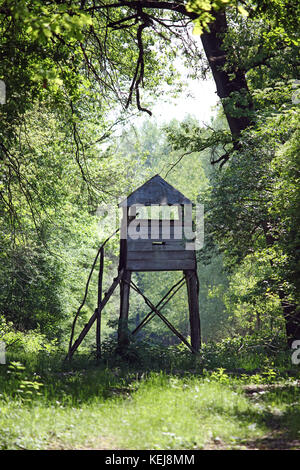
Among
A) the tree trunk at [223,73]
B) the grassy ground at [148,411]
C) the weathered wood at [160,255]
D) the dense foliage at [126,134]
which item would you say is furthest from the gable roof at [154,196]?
the grassy ground at [148,411]

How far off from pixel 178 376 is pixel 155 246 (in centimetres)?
364

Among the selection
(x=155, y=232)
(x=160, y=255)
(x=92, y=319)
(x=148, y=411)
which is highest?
(x=155, y=232)

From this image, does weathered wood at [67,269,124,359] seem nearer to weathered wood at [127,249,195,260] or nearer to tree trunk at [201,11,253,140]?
weathered wood at [127,249,195,260]

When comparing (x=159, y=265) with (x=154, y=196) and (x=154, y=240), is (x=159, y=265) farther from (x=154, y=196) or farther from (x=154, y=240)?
(x=154, y=196)

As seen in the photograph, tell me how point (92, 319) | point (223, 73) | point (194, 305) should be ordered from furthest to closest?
point (223, 73) < point (194, 305) < point (92, 319)

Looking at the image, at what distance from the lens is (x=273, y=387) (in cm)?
767

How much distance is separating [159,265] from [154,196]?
1644 mm

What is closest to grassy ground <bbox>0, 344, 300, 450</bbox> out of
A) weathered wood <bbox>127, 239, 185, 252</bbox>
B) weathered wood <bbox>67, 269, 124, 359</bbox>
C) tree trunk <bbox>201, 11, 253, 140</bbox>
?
weathered wood <bbox>67, 269, 124, 359</bbox>

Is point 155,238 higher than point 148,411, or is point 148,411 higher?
point 155,238

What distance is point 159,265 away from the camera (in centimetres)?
1152

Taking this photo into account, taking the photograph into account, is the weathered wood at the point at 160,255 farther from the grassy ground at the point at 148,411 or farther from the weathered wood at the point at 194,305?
the grassy ground at the point at 148,411

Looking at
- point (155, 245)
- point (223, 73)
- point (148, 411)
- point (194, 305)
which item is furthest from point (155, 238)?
point (148, 411)


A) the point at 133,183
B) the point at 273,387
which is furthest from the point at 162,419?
the point at 133,183
